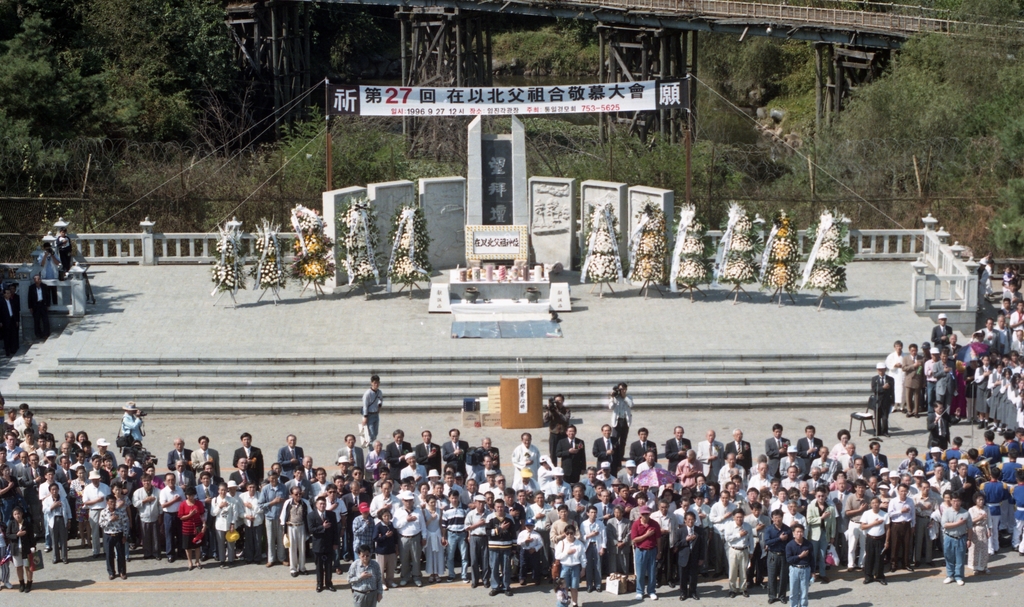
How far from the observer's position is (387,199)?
2983 cm

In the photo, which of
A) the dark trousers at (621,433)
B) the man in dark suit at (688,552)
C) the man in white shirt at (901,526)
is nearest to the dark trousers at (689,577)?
the man in dark suit at (688,552)

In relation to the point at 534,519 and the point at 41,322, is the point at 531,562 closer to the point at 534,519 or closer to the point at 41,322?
the point at 534,519

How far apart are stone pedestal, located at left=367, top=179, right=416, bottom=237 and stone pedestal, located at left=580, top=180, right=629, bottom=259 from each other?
3.47 meters

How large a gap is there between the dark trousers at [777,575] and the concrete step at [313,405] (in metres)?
7.75

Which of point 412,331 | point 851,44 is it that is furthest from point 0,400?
point 851,44

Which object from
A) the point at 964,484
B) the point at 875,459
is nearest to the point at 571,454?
the point at 875,459

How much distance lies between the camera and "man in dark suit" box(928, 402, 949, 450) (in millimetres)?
21125

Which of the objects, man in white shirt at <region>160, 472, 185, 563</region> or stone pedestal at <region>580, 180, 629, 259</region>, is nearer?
man in white shirt at <region>160, 472, 185, 563</region>

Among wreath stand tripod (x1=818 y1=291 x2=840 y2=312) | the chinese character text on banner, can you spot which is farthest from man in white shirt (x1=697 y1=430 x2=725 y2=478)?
the chinese character text on banner

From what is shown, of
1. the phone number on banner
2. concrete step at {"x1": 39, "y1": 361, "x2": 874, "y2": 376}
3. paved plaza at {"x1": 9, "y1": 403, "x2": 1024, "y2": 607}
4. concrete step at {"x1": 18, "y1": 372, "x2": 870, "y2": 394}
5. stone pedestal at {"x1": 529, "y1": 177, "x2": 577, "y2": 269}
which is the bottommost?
paved plaza at {"x1": 9, "y1": 403, "x2": 1024, "y2": 607}

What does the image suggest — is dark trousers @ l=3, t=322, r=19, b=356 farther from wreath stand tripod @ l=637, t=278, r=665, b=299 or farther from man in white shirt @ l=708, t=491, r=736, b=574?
man in white shirt @ l=708, t=491, r=736, b=574

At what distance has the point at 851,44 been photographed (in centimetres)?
5056

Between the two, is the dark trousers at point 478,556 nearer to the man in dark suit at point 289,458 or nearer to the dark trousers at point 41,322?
the man in dark suit at point 289,458

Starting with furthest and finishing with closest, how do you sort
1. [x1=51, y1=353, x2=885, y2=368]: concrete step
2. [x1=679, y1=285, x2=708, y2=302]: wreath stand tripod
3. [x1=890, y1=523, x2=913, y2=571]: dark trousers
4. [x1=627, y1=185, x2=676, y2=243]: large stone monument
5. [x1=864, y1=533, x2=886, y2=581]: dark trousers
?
[x1=627, y1=185, x2=676, y2=243]: large stone monument
[x1=679, y1=285, x2=708, y2=302]: wreath stand tripod
[x1=51, y1=353, x2=885, y2=368]: concrete step
[x1=890, y1=523, x2=913, y2=571]: dark trousers
[x1=864, y1=533, x2=886, y2=581]: dark trousers
